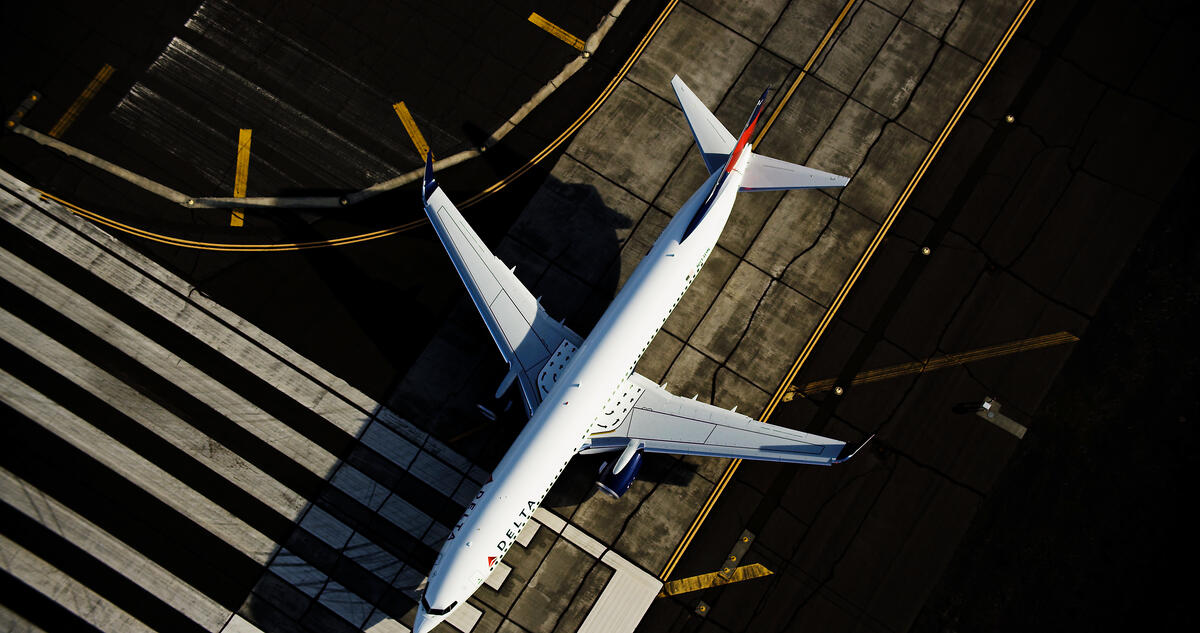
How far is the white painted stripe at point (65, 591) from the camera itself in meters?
31.3

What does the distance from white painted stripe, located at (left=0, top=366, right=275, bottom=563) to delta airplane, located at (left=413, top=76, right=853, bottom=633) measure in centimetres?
1041

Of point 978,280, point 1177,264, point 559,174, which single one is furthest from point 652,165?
point 1177,264

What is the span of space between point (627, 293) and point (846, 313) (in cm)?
1222

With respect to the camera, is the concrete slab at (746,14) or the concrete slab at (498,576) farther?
the concrete slab at (746,14)

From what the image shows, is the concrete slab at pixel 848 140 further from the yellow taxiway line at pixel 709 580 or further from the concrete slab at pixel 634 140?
the yellow taxiway line at pixel 709 580

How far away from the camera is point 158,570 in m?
31.7

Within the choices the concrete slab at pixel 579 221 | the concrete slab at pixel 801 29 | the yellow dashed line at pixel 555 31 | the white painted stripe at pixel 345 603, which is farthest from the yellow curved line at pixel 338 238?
the white painted stripe at pixel 345 603

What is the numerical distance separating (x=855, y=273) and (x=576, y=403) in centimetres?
1625

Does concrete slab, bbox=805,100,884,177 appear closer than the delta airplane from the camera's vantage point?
No

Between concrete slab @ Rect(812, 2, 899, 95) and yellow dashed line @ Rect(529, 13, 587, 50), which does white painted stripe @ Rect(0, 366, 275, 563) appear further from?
concrete slab @ Rect(812, 2, 899, 95)

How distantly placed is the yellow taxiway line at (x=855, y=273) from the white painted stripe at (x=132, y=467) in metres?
19.6

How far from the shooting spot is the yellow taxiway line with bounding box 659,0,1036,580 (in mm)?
32719

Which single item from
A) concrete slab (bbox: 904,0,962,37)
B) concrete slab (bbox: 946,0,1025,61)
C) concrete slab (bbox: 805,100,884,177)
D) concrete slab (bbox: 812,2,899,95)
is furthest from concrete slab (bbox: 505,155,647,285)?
concrete slab (bbox: 946,0,1025,61)

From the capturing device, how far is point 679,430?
1183 inches
